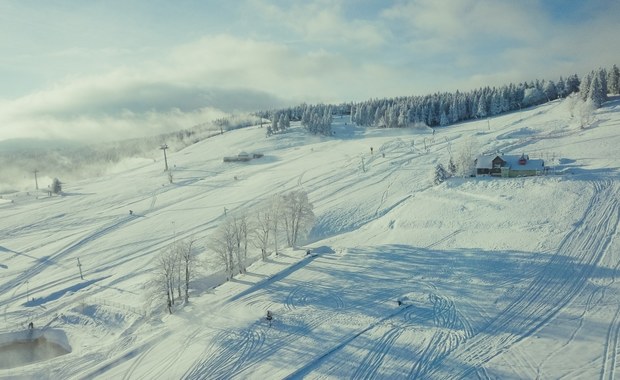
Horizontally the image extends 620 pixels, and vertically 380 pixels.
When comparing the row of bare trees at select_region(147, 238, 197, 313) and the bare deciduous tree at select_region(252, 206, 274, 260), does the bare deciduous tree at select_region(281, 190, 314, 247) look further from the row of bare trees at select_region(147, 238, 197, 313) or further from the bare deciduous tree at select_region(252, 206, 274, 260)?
the row of bare trees at select_region(147, 238, 197, 313)

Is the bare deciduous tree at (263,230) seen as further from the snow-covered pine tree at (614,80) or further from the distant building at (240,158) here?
the snow-covered pine tree at (614,80)

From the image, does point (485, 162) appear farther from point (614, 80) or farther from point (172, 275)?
point (614, 80)

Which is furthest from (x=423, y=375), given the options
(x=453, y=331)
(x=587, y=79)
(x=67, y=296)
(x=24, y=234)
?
(x=587, y=79)

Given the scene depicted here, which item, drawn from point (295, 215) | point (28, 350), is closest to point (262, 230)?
point (295, 215)

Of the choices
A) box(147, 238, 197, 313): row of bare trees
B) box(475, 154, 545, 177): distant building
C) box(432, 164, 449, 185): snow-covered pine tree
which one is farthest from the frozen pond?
box(475, 154, 545, 177): distant building

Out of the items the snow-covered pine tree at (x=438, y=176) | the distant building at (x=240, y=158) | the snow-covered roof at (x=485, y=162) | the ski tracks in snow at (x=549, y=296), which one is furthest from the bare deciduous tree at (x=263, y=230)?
the distant building at (x=240, y=158)
